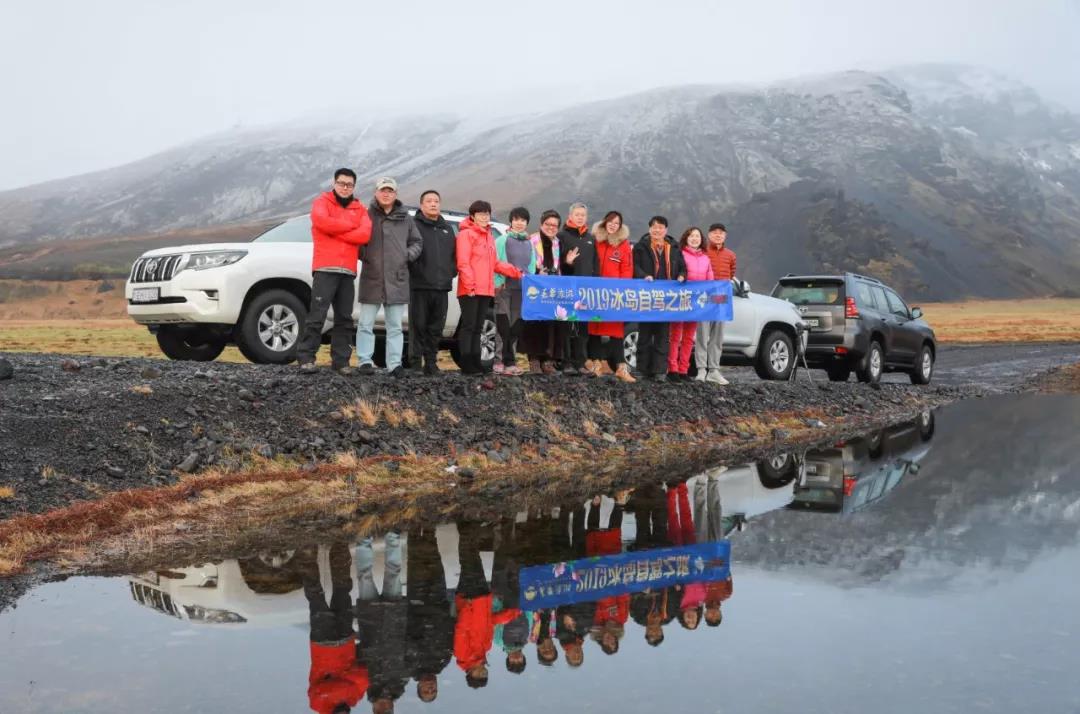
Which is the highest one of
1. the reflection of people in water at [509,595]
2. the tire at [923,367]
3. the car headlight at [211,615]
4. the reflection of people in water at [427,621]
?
the car headlight at [211,615]

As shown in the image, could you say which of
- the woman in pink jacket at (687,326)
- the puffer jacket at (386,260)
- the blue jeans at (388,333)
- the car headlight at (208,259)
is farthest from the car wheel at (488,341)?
the car headlight at (208,259)

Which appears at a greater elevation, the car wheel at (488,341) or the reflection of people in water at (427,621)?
the car wheel at (488,341)

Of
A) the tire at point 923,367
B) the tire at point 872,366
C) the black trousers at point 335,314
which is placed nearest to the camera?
the black trousers at point 335,314

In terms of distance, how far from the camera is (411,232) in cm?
1133

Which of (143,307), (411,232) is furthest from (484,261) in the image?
(143,307)

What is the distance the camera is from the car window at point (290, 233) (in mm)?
12828

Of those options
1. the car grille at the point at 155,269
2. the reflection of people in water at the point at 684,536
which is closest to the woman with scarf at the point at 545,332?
the car grille at the point at 155,269

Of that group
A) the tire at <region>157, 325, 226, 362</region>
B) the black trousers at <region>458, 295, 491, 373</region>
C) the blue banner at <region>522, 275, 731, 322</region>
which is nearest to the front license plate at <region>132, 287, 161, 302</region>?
the tire at <region>157, 325, 226, 362</region>

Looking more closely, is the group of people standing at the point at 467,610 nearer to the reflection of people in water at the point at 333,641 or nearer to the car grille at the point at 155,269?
the reflection of people in water at the point at 333,641

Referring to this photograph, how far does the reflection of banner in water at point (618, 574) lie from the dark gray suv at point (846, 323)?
1209 centimetres

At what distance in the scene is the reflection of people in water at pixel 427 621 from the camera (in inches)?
174

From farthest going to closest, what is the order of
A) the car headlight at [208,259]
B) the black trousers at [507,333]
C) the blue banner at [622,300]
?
the blue banner at [622,300] < the black trousers at [507,333] < the car headlight at [208,259]

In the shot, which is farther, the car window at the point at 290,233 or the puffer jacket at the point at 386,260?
the car window at the point at 290,233

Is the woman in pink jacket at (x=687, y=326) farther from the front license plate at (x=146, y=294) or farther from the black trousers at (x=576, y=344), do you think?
the front license plate at (x=146, y=294)
